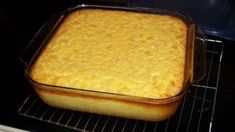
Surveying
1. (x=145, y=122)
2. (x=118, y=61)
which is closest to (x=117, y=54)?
(x=118, y=61)

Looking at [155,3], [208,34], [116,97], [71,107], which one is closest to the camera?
[116,97]

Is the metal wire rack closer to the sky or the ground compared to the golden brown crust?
closer to the ground

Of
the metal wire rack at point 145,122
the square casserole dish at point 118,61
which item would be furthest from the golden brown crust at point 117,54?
the metal wire rack at point 145,122

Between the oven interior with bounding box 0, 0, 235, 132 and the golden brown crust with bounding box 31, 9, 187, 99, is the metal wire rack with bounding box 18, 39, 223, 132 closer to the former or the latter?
the oven interior with bounding box 0, 0, 235, 132

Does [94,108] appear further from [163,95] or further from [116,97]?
[163,95]

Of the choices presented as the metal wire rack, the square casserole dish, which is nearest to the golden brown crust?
A: the square casserole dish

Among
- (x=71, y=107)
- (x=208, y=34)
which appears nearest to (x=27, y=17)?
(x=71, y=107)
